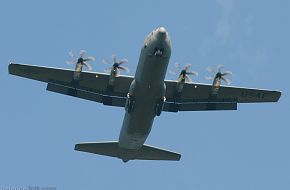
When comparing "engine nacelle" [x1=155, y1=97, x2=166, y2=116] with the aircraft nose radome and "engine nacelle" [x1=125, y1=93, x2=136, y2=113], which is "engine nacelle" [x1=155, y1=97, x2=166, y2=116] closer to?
"engine nacelle" [x1=125, y1=93, x2=136, y2=113]

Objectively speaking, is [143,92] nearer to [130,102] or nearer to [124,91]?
[130,102]

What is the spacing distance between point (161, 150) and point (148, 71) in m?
12.2

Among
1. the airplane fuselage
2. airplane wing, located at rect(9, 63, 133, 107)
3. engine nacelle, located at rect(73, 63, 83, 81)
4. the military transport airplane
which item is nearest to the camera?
the airplane fuselage

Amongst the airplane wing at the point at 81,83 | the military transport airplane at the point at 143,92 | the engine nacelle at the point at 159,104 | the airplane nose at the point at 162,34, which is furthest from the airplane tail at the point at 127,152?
the airplane nose at the point at 162,34

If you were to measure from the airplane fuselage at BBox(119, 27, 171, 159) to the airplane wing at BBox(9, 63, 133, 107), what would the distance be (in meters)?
3.33

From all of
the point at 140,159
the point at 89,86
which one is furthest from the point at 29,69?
the point at 140,159

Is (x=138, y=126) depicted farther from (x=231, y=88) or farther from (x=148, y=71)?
(x=231, y=88)

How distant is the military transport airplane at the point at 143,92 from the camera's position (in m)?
49.9

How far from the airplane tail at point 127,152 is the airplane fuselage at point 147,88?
2.32 meters

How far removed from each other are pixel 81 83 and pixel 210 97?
1325 cm

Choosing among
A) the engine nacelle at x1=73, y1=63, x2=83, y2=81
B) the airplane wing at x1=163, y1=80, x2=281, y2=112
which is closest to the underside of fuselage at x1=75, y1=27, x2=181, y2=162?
the airplane wing at x1=163, y1=80, x2=281, y2=112

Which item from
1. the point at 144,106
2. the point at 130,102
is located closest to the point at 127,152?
the point at 144,106

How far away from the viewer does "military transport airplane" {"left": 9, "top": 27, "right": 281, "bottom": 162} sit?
164 feet

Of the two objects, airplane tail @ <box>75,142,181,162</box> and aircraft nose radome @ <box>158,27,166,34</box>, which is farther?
airplane tail @ <box>75,142,181,162</box>
